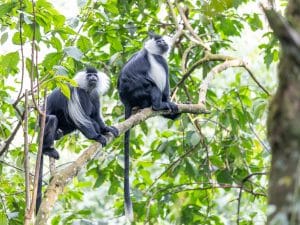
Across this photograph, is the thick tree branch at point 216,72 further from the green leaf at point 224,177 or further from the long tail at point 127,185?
the green leaf at point 224,177

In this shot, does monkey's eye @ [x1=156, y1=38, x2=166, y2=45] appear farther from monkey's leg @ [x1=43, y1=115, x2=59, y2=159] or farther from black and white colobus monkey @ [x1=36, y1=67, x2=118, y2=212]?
monkey's leg @ [x1=43, y1=115, x2=59, y2=159]

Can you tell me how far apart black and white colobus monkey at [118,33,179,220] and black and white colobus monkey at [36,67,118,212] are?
211 millimetres

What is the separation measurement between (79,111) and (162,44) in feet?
3.66

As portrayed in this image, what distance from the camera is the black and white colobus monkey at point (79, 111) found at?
13.8ft

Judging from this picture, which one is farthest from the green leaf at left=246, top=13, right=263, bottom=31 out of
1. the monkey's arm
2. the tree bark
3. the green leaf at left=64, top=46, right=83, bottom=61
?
the tree bark

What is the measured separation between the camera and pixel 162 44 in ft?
16.7

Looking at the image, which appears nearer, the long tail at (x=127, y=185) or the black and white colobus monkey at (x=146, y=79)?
the long tail at (x=127, y=185)

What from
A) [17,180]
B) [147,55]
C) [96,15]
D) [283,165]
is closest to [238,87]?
[147,55]

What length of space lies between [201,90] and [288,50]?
2959mm

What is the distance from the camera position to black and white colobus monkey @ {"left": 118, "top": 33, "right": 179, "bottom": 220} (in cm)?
476

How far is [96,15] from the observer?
3.79 metres

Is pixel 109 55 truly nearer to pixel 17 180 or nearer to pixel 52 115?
pixel 52 115

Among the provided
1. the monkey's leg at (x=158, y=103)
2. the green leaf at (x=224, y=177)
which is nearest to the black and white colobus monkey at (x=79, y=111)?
the monkey's leg at (x=158, y=103)

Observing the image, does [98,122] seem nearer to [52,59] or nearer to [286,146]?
[52,59]
